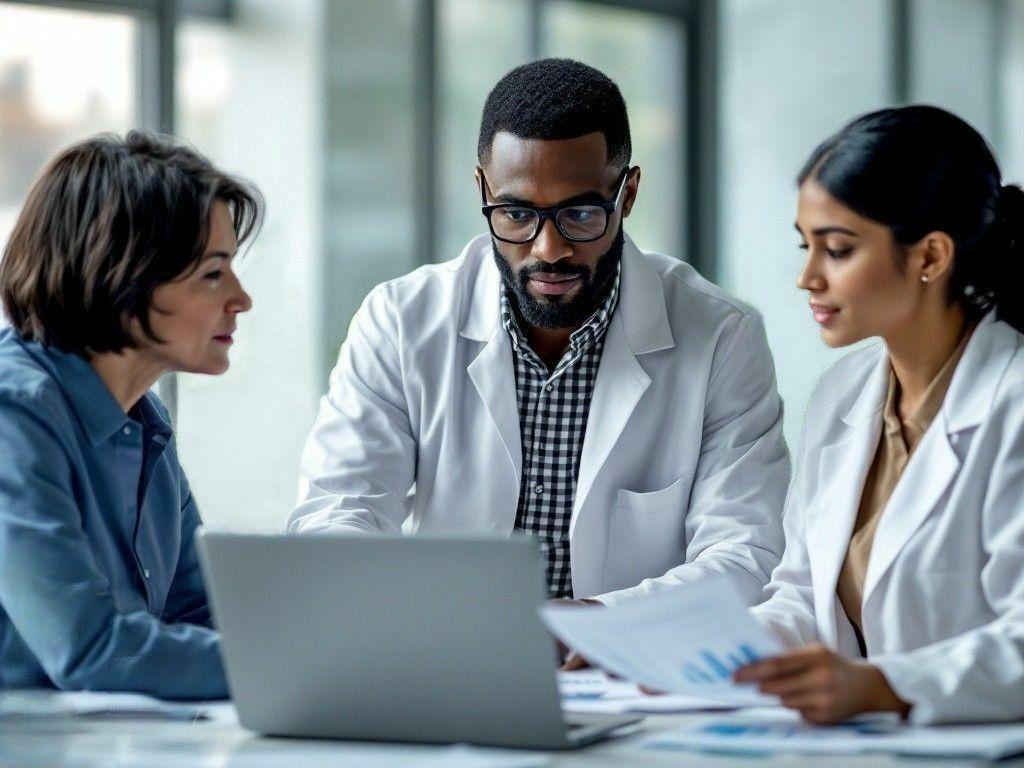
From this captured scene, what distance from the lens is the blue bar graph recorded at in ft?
4.26

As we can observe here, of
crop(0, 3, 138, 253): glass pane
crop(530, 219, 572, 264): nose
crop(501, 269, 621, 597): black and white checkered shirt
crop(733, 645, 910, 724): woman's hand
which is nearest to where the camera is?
crop(733, 645, 910, 724): woman's hand

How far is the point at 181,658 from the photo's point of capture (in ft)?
5.01

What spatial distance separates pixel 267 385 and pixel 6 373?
2.78 m

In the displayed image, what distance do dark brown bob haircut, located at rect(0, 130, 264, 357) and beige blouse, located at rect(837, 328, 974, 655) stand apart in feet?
2.85

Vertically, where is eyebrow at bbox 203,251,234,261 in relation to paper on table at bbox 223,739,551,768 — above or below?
above

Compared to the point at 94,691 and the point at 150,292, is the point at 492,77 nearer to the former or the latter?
the point at 150,292

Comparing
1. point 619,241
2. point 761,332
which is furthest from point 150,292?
point 761,332

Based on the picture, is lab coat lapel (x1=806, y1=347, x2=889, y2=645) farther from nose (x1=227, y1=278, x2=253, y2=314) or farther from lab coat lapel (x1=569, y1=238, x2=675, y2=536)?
nose (x1=227, y1=278, x2=253, y2=314)

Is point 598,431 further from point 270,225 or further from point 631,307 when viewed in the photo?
point 270,225

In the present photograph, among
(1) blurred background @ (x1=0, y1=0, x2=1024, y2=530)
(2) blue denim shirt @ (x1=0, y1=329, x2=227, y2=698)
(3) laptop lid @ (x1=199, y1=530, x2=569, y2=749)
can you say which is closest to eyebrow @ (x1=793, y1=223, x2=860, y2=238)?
(3) laptop lid @ (x1=199, y1=530, x2=569, y2=749)

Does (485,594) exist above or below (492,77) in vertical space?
below

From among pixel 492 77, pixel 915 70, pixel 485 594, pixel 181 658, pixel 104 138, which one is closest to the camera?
pixel 485 594

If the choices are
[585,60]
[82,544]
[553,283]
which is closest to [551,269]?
[553,283]

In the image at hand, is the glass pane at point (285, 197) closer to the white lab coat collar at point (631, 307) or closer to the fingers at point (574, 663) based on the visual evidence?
the white lab coat collar at point (631, 307)
